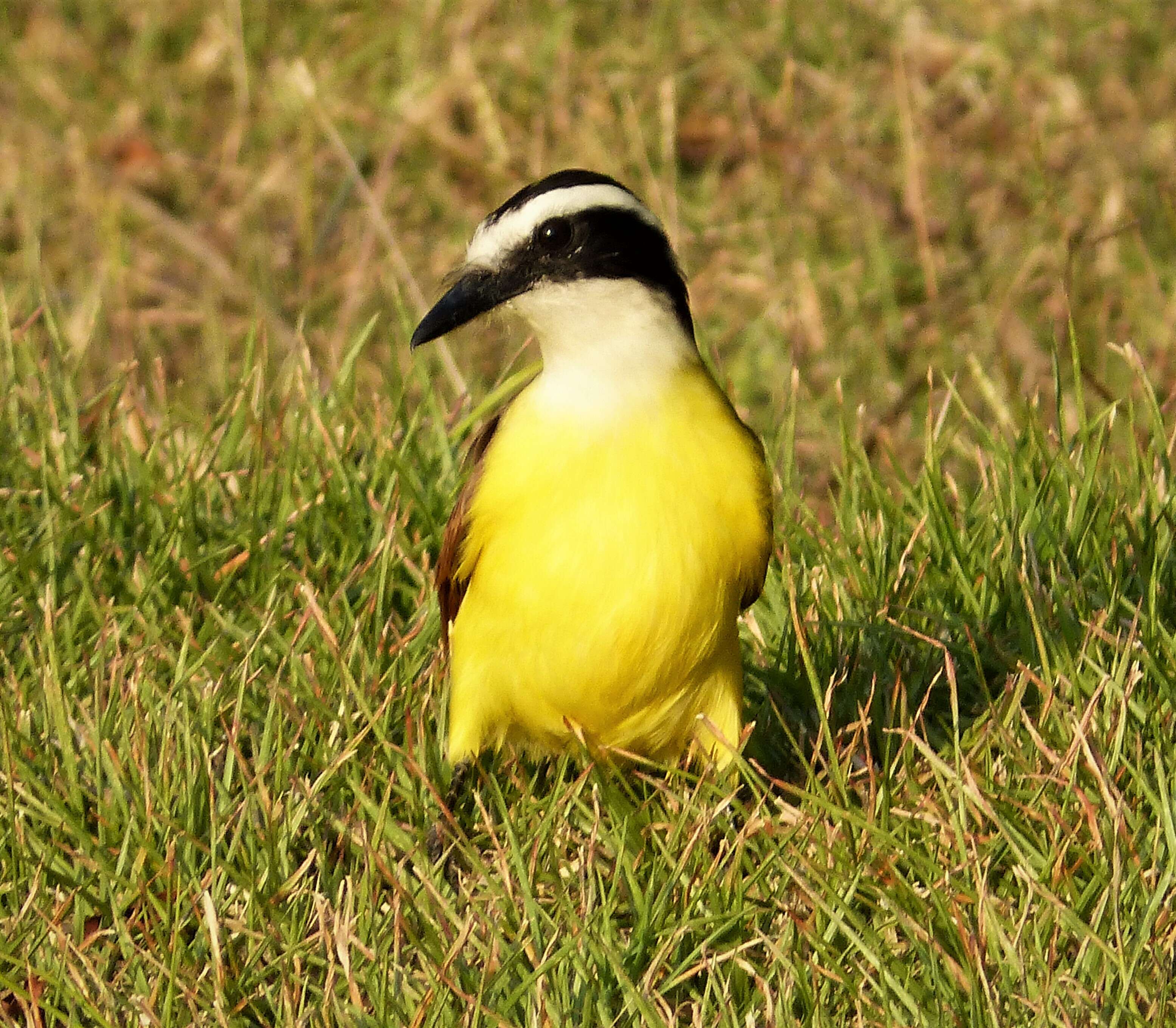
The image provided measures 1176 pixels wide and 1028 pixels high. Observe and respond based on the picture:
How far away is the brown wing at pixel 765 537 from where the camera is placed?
385 centimetres

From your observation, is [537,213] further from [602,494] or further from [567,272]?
[602,494]

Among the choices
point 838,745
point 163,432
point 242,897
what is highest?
point 163,432

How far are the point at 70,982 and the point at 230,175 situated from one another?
5.22 meters

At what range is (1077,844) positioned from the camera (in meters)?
3.53

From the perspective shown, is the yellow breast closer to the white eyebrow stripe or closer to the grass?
the grass

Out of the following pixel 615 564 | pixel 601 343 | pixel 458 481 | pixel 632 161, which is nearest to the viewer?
pixel 615 564

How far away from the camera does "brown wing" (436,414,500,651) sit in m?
3.98

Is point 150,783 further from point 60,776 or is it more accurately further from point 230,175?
point 230,175

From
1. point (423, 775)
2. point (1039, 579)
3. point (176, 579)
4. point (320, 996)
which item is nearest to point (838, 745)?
point (1039, 579)

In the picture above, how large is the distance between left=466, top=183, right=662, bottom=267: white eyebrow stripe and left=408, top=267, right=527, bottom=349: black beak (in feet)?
0.13

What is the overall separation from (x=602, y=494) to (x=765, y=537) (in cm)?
38

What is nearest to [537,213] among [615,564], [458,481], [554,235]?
[554,235]

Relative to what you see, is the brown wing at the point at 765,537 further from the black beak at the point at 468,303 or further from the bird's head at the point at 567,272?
the black beak at the point at 468,303

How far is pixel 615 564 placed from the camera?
3676 mm
